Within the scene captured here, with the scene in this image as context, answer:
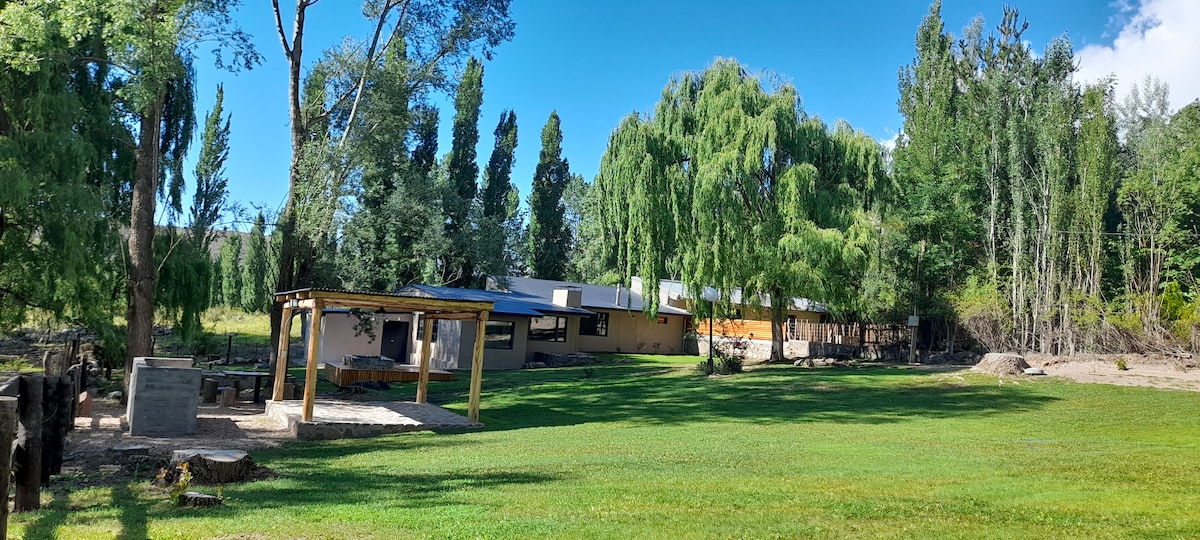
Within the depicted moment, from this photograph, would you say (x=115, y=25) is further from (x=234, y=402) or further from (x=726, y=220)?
(x=726, y=220)

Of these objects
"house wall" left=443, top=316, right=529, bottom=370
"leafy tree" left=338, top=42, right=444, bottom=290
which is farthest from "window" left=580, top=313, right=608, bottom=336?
"leafy tree" left=338, top=42, right=444, bottom=290

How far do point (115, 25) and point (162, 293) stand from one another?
654 cm

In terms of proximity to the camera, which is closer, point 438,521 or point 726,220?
point 438,521

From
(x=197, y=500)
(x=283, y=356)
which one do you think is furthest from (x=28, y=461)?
(x=283, y=356)

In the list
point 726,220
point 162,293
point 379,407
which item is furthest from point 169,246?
point 726,220

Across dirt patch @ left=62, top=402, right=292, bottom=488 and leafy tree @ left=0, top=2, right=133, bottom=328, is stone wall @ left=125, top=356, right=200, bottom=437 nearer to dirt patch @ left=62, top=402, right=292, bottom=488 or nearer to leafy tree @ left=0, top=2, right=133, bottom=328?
dirt patch @ left=62, top=402, right=292, bottom=488

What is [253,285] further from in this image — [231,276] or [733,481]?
[733,481]

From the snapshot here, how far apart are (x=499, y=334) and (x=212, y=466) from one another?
2142 centimetres

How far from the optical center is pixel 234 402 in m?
16.5

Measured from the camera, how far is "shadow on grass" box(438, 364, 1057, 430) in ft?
46.9

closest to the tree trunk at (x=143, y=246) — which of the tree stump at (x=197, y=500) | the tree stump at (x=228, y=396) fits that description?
the tree stump at (x=228, y=396)

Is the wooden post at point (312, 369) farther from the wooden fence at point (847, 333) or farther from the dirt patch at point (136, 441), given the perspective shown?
the wooden fence at point (847, 333)

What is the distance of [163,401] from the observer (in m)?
11.7

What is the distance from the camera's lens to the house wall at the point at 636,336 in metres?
35.0
